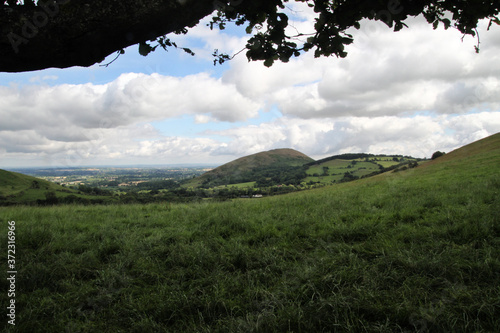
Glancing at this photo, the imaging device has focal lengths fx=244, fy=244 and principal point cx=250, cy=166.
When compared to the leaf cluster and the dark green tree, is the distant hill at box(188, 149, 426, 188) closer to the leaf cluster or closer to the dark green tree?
the leaf cluster

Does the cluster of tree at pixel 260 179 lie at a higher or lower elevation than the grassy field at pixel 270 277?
lower

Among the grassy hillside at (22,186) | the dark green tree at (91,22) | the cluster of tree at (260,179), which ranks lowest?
the cluster of tree at (260,179)

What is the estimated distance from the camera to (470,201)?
7.11 metres

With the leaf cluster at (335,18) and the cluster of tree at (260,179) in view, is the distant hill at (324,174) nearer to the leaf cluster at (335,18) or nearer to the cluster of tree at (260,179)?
the cluster of tree at (260,179)

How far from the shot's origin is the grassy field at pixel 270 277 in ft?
9.45

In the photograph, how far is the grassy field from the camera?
9.45 ft

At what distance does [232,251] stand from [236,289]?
123 cm

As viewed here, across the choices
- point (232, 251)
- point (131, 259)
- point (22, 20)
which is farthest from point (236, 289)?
point (22, 20)

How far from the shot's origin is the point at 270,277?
3963mm

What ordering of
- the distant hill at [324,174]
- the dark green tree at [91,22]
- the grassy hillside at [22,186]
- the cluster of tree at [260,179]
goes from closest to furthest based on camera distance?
1. the dark green tree at [91,22]
2. the grassy hillside at [22,186]
3. the distant hill at [324,174]
4. the cluster of tree at [260,179]

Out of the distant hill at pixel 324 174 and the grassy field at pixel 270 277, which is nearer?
the grassy field at pixel 270 277

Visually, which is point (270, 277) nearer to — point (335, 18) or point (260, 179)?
point (335, 18)

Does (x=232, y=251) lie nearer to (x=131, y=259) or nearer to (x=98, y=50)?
(x=131, y=259)

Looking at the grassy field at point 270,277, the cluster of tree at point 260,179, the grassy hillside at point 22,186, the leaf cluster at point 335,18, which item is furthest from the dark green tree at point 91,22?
the cluster of tree at point 260,179
